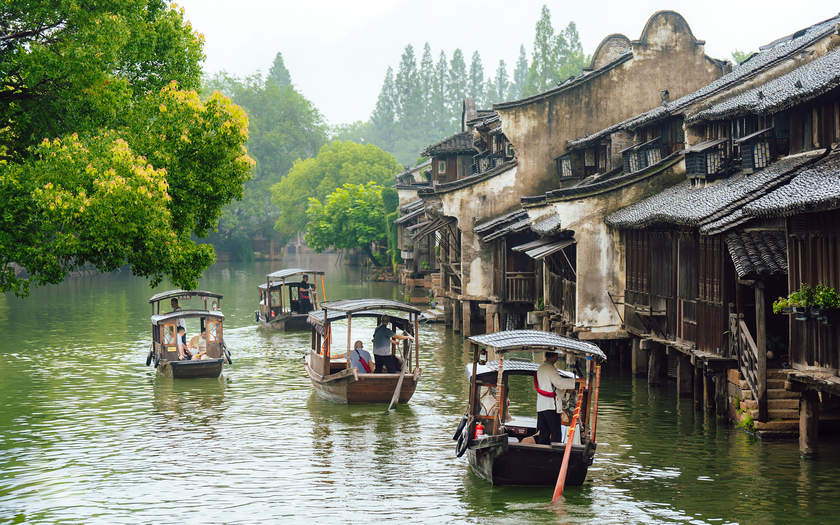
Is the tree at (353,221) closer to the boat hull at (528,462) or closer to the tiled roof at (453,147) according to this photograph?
the tiled roof at (453,147)

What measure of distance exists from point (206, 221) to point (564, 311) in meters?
12.5

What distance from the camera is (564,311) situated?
26.8 meters

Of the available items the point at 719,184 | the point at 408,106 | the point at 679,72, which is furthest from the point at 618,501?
the point at 408,106

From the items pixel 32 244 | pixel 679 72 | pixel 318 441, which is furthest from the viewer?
pixel 679 72

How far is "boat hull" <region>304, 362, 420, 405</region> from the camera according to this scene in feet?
70.3

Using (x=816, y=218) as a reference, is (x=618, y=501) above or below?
below

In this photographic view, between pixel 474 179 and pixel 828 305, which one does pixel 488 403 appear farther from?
pixel 474 179

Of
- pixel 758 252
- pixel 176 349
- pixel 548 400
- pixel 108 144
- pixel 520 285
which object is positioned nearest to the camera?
pixel 548 400

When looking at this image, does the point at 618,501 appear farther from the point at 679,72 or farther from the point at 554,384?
the point at 679,72

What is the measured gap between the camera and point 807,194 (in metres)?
14.0

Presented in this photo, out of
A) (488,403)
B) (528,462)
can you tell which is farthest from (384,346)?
(528,462)

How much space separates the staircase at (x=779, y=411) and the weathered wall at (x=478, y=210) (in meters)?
17.1

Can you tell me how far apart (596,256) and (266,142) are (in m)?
82.0

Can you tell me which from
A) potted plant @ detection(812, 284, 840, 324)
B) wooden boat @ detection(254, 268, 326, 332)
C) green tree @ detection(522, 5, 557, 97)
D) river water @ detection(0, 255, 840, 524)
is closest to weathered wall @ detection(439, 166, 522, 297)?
river water @ detection(0, 255, 840, 524)
